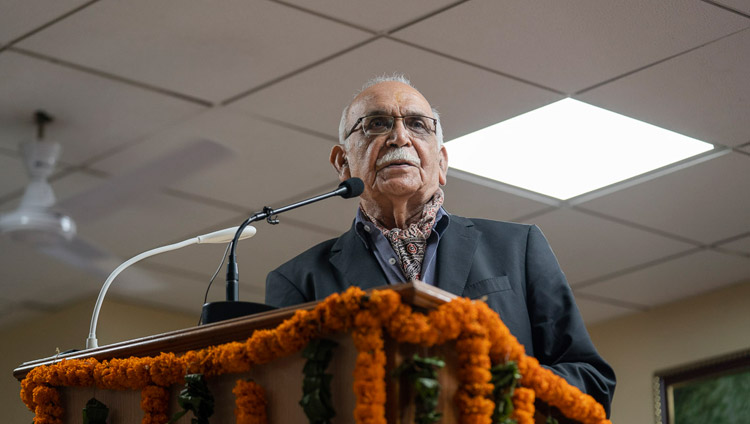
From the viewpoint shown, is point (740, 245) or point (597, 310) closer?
point (740, 245)

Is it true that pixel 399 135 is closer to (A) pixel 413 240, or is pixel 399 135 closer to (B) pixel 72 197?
(A) pixel 413 240

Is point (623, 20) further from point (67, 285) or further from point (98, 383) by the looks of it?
point (67, 285)

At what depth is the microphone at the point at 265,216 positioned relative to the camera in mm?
1906

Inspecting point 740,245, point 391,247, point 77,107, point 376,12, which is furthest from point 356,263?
point 740,245

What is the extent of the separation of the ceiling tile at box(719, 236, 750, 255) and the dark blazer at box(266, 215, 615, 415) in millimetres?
3311

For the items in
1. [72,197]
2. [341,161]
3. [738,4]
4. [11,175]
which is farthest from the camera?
[11,175]

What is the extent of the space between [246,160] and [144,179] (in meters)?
0.40

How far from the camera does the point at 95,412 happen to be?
5.47 feet

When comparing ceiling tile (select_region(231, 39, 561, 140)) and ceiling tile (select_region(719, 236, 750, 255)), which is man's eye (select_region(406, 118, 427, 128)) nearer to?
ceiling tile (select_region(231, 39, 561, 140))

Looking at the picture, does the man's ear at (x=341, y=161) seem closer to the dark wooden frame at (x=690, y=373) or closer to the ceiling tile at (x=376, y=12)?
the ceiling tile at (x=376, y=12)

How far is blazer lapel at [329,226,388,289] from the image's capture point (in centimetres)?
207

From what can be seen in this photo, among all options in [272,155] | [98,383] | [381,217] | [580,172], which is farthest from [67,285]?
[98,383]

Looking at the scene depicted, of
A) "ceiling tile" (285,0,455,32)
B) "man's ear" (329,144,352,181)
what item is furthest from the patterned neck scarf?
"ceiling tile" (285,0,455,32)

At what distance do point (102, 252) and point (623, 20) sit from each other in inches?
97.7
